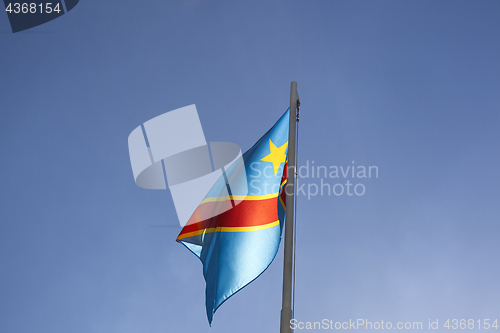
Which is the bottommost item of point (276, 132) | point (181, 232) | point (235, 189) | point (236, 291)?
point (236, 291)

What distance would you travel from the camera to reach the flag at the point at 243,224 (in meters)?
10.2

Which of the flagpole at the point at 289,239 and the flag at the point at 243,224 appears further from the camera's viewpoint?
the flag at the point at 243,224

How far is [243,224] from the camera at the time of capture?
10.8 meters

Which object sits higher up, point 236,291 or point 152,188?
point 152,188

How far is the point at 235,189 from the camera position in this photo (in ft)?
37.6

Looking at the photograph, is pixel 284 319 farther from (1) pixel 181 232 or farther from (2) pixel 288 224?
(1) pixel 181 232

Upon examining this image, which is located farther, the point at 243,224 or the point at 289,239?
the point at 243,224

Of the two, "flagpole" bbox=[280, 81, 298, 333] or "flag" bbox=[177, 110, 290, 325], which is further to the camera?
"flag" bbox=[177, 110, 290, 325]

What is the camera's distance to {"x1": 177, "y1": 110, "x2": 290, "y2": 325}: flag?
10203 millimetres

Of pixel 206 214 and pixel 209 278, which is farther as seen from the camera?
pixel 206 214

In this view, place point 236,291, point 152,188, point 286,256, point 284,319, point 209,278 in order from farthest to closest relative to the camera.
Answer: point 152,188 < point 209,278 < point 236,291 < point 286,256 < point 284,319

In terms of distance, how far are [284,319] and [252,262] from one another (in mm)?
2683

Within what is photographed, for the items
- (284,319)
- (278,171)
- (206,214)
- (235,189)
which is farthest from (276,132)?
(284,319)

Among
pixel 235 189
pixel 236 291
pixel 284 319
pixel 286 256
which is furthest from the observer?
pixel 235 189
